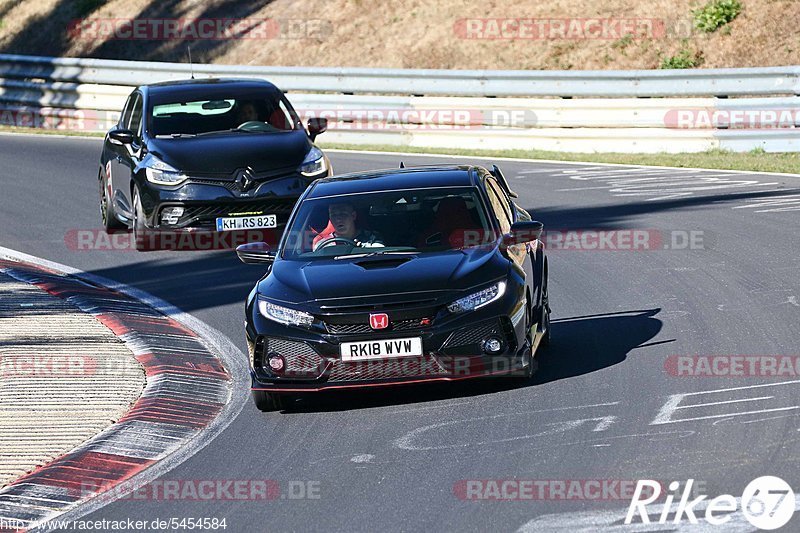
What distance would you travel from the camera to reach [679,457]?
7.56 m

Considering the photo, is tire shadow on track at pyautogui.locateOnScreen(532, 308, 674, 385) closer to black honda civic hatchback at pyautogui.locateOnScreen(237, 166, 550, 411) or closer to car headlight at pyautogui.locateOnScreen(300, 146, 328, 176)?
black honda civic hatchback at pyautogui.locateOnScreen(237, 166, 550, 411)

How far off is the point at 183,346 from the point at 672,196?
898 centimetres

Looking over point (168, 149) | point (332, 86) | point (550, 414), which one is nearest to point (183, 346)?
point (550, 414)

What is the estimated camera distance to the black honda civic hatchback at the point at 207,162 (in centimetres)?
1562

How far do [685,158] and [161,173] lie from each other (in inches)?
373

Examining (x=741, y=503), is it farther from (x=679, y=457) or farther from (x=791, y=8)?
(x=791, y=8)

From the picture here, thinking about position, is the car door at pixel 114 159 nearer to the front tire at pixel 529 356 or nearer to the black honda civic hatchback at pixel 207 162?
the black honda civic hatchback at pixel 207 162

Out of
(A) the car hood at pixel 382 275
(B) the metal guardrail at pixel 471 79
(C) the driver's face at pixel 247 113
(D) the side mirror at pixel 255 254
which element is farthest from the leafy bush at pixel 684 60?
(A) the car hood at pixel 382 275

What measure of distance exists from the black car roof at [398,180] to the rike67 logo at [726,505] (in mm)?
4104

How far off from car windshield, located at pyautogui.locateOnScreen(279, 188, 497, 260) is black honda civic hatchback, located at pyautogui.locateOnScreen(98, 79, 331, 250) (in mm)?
5038

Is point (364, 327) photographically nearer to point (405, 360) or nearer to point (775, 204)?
point (405, 360)

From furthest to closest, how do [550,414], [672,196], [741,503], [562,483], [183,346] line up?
[672,196], [183,346], [550,414], [562,483], [741,503]

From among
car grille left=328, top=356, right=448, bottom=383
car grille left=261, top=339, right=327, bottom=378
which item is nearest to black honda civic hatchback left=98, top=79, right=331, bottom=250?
car grille left=261, top=339, right=327, bottom=378

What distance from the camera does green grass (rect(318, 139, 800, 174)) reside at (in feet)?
68.8
